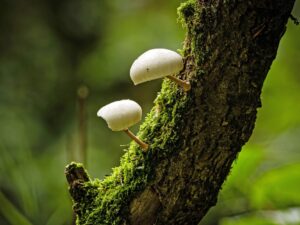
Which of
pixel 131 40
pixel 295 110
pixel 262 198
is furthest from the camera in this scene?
pixel 131 40

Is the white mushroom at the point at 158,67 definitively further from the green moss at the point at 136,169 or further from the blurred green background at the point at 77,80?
the blurred green background at the point at 77,80

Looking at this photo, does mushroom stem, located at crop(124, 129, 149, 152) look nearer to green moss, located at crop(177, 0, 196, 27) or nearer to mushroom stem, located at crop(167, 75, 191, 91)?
mushroom stem, located at crop(167, 75, 191, 91)

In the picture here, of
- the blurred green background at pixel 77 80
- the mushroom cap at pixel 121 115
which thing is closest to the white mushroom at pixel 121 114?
the mushroom cap at pixel 121 115

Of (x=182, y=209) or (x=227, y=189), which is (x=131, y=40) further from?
(x=182, y=209)

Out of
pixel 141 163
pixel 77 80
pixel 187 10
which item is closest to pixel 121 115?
pixel 141 163

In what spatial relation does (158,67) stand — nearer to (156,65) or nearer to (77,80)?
(156,65)

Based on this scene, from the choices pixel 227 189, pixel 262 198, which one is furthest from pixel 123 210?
pixel 227 189
